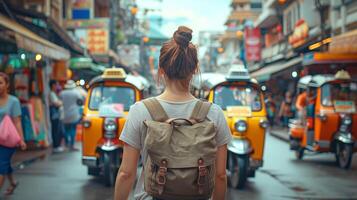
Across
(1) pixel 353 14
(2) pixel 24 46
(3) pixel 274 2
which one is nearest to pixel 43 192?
(2) pixel 24 46

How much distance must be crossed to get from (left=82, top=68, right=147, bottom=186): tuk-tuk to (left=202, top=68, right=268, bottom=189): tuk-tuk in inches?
60.6

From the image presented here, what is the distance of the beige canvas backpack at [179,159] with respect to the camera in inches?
108

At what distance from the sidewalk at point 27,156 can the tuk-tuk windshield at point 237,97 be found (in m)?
4.41

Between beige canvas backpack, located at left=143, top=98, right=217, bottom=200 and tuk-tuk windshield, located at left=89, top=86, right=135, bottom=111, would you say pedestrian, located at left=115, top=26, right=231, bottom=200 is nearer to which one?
beige canvas backpack, located at left=143, top=98, right=217, bottom=200

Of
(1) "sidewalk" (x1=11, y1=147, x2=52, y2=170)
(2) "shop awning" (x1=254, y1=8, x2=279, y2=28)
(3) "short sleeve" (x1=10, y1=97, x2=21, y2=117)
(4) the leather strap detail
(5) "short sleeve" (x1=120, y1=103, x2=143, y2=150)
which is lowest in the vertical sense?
(1) "sidewalk" (x1=11, y1=147, x2=52, y2=170)

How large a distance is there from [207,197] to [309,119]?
433 inches

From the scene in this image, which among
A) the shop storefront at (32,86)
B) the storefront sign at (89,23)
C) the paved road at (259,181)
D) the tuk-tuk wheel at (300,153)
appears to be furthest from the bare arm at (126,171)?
the storefront sign at (89,23)

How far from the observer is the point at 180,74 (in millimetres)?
3014

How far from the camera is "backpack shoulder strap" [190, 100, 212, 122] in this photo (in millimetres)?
2922

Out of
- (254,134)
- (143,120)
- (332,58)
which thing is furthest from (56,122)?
(143,120)

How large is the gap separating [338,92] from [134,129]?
10.7 metres

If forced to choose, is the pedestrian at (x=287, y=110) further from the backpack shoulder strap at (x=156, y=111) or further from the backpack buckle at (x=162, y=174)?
the backpack buckle at (x=162, y=174)

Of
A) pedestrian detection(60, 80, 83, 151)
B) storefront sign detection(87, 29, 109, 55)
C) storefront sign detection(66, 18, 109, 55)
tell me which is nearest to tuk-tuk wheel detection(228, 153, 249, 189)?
pedestrian detection(60, 80, 83, 151)

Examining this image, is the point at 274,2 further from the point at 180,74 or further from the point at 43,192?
the point at 180,74
